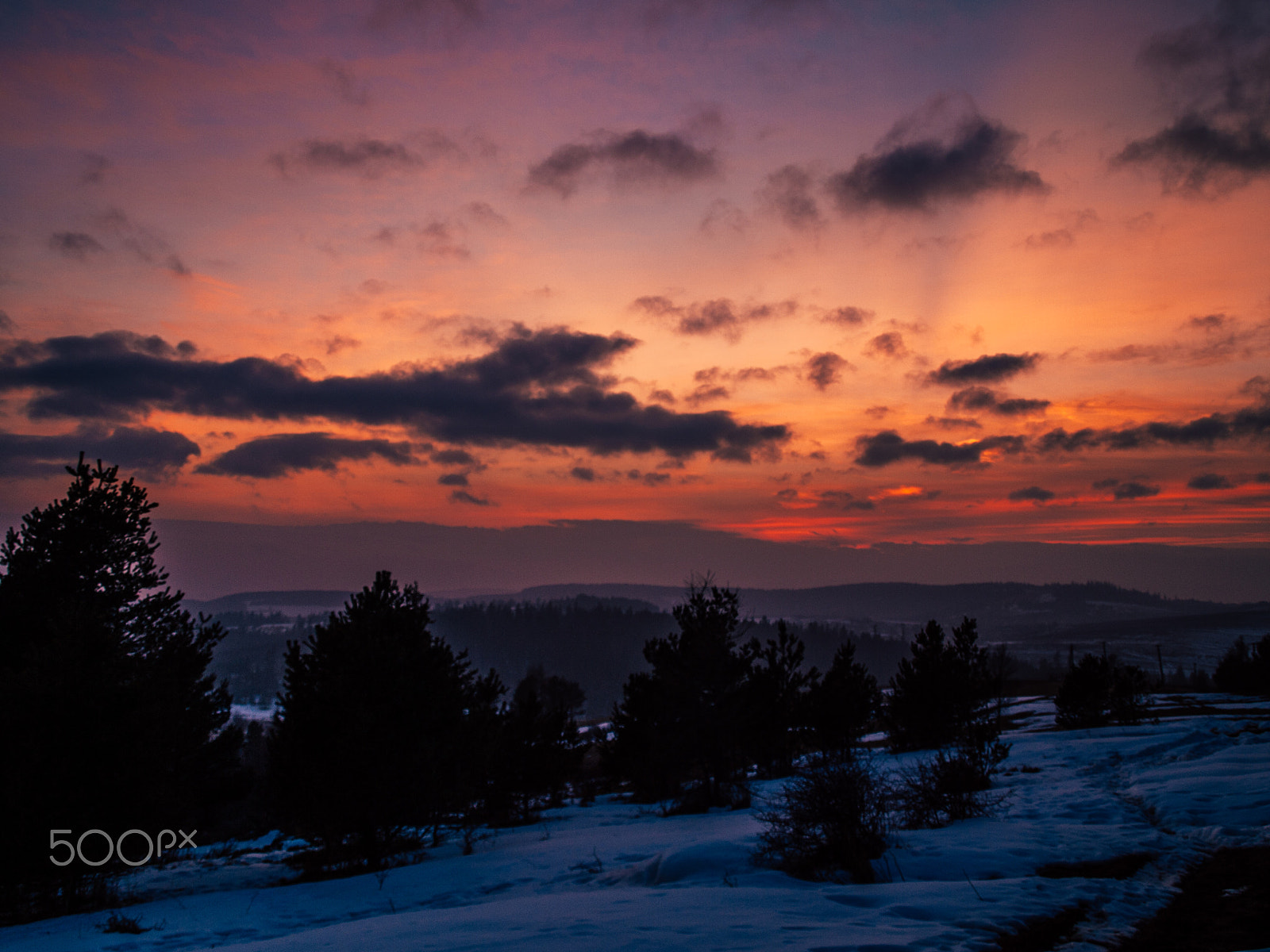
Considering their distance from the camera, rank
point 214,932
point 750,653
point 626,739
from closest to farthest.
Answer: point 214,932 < point 750,653 < point 626,739

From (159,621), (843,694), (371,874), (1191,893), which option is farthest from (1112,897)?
(159,621)

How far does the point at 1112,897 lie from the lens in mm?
7129

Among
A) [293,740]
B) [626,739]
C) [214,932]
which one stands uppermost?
[293,740]

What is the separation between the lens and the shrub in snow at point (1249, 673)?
42281mm

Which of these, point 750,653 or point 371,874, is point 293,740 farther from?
point 750,653

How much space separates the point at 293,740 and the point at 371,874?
4.10m

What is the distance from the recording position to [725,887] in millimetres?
8164

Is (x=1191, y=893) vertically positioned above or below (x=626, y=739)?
above

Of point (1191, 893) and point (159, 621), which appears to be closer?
point (1191, 893)

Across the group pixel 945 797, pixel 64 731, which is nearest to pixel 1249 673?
pixel 945 797

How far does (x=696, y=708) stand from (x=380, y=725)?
9.62 meters

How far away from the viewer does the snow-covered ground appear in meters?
6.19

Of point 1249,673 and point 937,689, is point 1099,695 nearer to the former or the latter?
point 937,689
